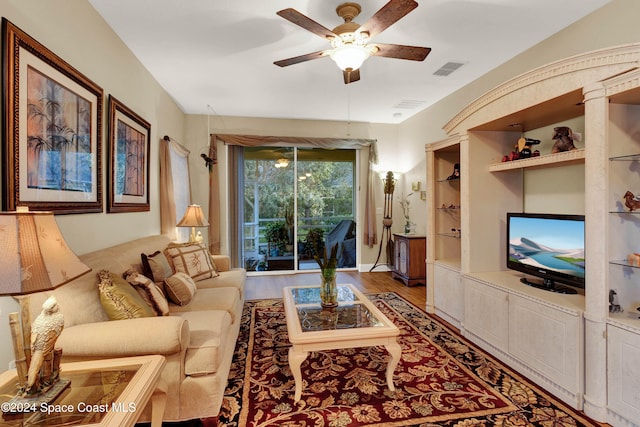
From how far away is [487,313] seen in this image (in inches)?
109

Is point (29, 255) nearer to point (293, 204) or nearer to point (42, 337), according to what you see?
point (42, 337)

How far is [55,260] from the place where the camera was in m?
1.23

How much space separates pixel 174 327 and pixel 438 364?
2035 mm

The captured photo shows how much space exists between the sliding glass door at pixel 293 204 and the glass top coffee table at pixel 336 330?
10.7 ft

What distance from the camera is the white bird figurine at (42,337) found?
3.92 ft

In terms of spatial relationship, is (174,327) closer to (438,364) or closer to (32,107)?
(32,107)

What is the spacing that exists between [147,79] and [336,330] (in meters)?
3.42

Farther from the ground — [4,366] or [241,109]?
[241,109]

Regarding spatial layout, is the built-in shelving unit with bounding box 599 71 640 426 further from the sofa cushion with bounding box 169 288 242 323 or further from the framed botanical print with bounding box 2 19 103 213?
the framed botanical print with bounding box 2 19 103 213

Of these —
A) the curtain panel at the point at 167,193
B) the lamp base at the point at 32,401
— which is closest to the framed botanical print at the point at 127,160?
the curtain panel at the point at 167,193

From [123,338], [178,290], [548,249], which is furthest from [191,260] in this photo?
[548,249]

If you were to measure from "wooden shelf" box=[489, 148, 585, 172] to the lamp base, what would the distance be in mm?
3138

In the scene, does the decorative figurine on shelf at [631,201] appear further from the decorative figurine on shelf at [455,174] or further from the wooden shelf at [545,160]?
the decorative figurine on shelf at [455,174]

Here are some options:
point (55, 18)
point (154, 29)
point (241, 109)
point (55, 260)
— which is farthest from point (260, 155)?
point (55, 260)
